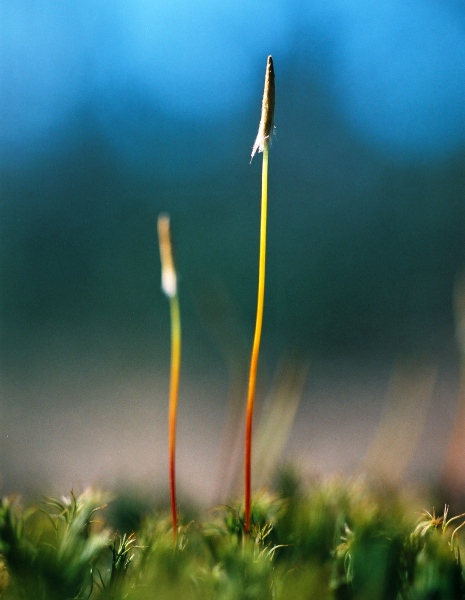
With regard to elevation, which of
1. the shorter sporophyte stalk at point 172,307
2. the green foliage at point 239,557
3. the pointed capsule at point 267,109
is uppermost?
the pointed capsule at point 267,109

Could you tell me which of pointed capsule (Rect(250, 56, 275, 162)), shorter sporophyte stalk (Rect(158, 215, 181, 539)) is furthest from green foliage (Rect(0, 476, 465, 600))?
pointed capsule (Rect(250, 56, 275, 162))

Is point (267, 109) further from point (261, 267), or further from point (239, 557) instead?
point (239, 557)

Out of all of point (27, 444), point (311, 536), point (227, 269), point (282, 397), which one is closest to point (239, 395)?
point (282, 397)

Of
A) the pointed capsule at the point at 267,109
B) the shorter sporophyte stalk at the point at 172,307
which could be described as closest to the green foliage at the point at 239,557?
the shorter sporophyte stalk at the point at 172,307

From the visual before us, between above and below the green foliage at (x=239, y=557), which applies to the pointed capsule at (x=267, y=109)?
above

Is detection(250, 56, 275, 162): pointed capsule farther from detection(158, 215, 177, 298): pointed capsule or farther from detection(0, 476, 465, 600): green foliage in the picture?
detection(0, 476, 465, 600): green foliage

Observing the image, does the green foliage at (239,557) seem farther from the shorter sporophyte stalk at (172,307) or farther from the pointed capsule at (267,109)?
the pointed capsule at (267,109)

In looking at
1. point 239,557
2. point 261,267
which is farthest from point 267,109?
point 239,557

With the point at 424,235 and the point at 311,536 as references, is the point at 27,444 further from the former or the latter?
the point at 424,235
